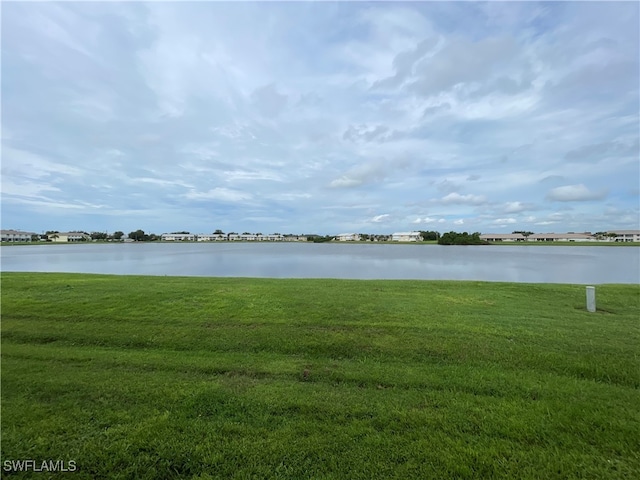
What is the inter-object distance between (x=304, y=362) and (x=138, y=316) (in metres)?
4.21

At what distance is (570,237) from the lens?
10556 centimetres

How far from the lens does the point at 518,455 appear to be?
266 cm

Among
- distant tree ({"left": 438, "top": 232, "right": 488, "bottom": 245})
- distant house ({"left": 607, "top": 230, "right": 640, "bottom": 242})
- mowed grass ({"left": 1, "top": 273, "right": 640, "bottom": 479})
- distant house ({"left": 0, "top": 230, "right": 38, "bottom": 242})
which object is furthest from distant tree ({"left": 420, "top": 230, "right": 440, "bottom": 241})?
distant house ({"left": 0, "top": 230, "right": 38, "bottom": 242})

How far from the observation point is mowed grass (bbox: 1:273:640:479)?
266cm

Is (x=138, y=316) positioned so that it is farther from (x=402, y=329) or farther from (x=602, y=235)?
(x=602, y=235)

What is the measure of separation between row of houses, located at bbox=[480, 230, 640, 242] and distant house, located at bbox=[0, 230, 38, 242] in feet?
489

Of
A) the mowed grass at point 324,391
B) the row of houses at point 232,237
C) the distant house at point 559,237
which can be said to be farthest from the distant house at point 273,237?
the mowed grass at point 324,391

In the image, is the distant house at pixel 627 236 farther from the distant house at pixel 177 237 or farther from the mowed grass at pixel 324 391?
the distant house at pixel 177 237

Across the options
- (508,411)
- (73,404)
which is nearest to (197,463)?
(73,404)

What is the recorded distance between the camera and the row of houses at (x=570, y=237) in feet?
317

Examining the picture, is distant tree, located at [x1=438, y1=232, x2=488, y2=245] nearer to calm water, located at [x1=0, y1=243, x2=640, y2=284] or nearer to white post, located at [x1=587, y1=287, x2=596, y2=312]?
calm water, located at [x1=0, y1=243, x2=640, y2=284]

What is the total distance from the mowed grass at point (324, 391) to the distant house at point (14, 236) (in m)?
132

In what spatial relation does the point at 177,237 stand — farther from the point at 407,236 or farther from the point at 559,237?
the point at 559,237

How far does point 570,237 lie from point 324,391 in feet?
424
